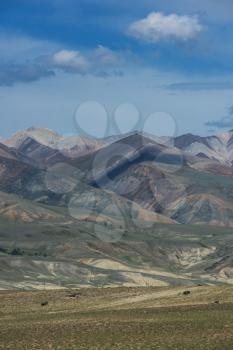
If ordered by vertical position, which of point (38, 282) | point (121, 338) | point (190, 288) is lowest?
point (38, 282)

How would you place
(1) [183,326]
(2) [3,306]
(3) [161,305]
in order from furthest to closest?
(2) [3,306] < (3) [161,305] < (1) [183,326]

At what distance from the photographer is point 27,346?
1949 inches

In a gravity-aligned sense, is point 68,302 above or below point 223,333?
below

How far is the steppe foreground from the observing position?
5006cm

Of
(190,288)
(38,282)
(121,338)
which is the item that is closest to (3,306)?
(190,288)

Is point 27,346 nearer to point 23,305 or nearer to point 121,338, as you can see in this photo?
point 121,338

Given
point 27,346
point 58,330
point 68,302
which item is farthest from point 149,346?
point 68,302

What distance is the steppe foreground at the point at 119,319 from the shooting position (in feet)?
164

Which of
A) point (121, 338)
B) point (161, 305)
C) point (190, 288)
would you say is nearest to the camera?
point (121, 338)

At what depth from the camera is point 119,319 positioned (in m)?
65.4

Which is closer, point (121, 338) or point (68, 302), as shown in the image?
point (121, 338)

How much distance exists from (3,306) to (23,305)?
2320 millimetres

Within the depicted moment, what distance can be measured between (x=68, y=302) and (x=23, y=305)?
16.9ft

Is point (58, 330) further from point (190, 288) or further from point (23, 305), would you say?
point (190, 288)
